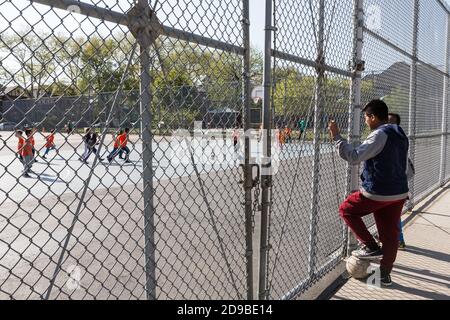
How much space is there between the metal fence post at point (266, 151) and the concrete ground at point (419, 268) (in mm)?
1227

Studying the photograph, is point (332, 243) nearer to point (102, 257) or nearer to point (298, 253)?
point (298, 253)

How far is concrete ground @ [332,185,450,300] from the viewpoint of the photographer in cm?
390

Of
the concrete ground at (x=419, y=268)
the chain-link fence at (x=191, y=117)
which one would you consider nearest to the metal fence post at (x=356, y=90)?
the chain-link fence at (x=191, y=117)

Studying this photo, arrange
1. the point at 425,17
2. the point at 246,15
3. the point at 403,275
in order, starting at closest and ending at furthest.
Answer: the point at 246,15 < the point at 403,275 < the point at 425,17

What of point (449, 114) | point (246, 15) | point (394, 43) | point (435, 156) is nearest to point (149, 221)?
point (246, 15)

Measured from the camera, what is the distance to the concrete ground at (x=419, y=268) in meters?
3.90

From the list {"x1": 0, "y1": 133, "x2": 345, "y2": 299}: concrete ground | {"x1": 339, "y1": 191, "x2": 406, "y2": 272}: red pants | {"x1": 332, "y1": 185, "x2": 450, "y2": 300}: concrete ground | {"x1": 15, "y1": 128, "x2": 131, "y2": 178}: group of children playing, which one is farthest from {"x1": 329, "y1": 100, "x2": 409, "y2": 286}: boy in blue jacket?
{"x1": 15, "y1": 128, "x2": 131, "y2": 178}: group of children playing

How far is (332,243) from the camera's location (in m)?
5.24

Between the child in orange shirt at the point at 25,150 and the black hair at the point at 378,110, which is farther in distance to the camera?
the black hair at the point at 378,110

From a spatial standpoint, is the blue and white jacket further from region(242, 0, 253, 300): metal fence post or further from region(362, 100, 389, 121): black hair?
region(242, 0, 253, 300): metal fence post

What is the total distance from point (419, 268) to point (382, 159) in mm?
1647

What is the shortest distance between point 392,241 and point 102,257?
3626mm

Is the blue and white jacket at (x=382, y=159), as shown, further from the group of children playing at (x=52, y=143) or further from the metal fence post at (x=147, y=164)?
the metal fence post at (x=147, y=164)

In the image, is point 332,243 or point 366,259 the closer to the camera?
point 366,259
